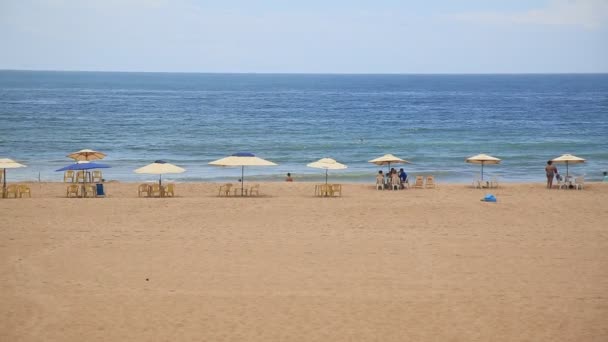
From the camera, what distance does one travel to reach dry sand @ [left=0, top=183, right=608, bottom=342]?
10.5m

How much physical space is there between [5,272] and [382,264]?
23.4 feet

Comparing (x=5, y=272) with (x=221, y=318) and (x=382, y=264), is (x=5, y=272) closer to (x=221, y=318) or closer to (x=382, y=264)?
(x=221, y=318)

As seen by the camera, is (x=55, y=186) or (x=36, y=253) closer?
(x=36, y=253)

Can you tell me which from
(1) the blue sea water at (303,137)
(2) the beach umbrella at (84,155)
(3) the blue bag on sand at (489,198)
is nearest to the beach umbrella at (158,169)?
(2) the beach umbrella at (84,155)

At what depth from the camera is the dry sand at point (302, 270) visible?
10.5m

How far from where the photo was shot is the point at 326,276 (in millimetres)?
13078

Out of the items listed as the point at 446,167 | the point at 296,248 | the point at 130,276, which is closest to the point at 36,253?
the point at 130,276

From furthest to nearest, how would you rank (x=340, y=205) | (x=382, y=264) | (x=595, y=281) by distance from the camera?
1. (x=340, y=205)
2. (x=382, y=264)
3. (x=595, y=281)

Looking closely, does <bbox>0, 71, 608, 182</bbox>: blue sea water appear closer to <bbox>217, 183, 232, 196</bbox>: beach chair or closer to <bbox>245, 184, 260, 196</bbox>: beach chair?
<bbox>217, 183, 232, 196</bbox>: beach chair

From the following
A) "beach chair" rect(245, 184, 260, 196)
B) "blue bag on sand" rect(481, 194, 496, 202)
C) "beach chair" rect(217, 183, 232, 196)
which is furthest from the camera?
"beach chair" rect(245, 184, 260, 196)

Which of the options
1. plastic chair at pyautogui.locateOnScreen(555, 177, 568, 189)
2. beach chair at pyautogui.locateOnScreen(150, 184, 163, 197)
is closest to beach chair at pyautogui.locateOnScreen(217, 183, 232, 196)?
beach chair at pyautogui.locateOnScreen(150, 184, 163, 197)

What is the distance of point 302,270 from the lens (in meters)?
13.5

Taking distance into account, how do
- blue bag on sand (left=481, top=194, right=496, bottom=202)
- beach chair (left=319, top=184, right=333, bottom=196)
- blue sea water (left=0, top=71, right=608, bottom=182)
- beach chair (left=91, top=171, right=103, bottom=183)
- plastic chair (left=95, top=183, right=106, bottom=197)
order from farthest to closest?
blue sea water (left=0, top=71, right=608, bottom=182), beach chair (left=91, top=171, right=103, bottom=183), beach chair (left=319, top=184, right=333, bottom=196), plastic chair (left=95, top=183, right=106, bottom=197), blue bag on sand (left=481, top=194, right=496, bottom=202)

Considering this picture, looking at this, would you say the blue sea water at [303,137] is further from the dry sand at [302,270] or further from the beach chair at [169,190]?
the dry sand at [302,270]
